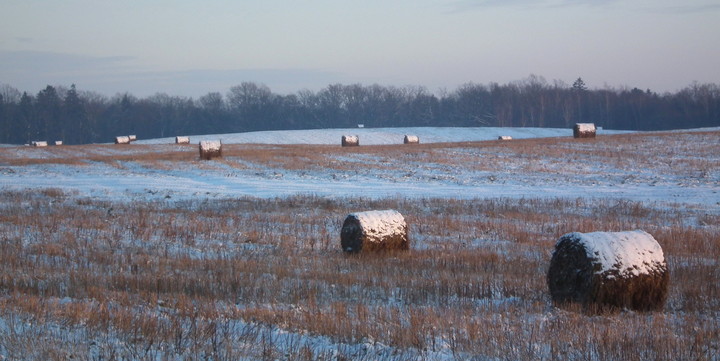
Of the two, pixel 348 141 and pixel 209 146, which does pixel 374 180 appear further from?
pixel 348 141

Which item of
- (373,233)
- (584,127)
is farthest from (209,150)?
(584,127)

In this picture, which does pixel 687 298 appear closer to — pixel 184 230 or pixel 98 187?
pixel 184 230

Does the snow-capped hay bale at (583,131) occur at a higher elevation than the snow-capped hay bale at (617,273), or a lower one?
higher

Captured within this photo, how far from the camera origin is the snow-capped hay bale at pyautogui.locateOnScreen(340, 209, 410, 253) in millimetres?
11906

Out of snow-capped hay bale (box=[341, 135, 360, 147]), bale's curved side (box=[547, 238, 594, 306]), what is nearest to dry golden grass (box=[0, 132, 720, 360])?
bale's curved side (box=[547, 238, 594, 306])

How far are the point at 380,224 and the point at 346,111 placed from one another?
12871 cm

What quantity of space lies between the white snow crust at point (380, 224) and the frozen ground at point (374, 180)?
9.94 metres

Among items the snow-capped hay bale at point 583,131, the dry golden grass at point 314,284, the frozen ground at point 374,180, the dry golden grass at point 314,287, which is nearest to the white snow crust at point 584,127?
the snow-capped hay bale at point 583,131

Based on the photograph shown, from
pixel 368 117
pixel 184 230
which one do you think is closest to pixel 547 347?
pixel 184 230

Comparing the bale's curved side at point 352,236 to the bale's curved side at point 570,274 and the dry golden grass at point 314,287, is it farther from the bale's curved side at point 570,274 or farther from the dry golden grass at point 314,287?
the bale's curved side at point 570,274

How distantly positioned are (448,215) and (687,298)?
9.24 meters

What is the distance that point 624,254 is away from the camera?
770 centimetres

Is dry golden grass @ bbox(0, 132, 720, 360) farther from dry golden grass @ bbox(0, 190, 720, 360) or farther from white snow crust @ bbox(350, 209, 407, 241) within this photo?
white snow crust @ bbox(350, 209, 407, 241)

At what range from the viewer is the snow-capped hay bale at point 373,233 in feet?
39.1
